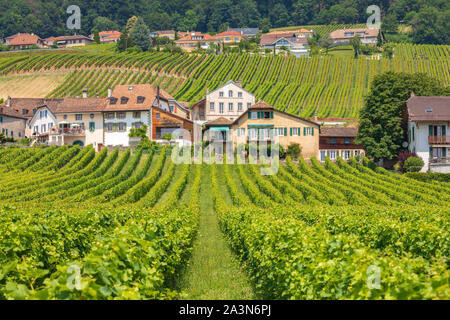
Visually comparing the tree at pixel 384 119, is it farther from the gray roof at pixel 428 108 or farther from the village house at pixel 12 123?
the village house at pixel 12 123

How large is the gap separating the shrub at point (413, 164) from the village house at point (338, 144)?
13.2 m

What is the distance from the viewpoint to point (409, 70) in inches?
5728

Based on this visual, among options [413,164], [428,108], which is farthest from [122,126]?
[428,108]

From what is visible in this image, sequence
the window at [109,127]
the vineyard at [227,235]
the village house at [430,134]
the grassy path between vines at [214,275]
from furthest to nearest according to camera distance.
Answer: the window at [109,127]
the village house at [430,134]
the grassy path between vines at [214,275]
the vineyard at [227,235]

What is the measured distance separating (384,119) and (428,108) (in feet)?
16.2

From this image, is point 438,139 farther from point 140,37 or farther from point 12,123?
point 140,37

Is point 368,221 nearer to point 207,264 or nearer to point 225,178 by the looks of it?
point 207,264

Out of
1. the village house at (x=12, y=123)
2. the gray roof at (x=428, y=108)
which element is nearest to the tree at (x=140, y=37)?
the village house at (x=12, y=123)

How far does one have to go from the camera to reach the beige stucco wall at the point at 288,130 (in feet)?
Result: 254

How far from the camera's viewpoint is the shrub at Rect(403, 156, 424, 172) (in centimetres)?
6494

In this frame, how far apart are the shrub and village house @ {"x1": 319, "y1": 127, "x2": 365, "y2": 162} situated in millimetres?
13154

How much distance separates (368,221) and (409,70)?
415 ft

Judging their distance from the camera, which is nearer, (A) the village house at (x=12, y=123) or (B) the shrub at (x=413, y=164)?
(B) the shrub at (x=413, y=164)
